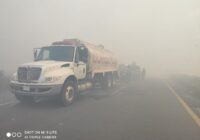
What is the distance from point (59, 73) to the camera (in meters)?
11.2

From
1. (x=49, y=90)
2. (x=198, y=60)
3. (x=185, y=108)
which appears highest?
(x=49, y=90)

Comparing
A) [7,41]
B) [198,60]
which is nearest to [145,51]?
[198,60]

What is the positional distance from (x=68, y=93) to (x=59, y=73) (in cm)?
98

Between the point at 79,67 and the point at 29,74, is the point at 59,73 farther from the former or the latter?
the point at 79,67

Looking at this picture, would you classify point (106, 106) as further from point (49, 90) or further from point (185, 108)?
point (185, 108)

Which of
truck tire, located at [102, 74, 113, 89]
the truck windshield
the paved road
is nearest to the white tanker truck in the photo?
the truck windshield

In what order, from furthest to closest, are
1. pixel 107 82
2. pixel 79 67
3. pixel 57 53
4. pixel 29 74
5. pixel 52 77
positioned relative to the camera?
pixel 107 82
pixel 57 53
pixel 79 67
pixel 29 74
pixel 52 77

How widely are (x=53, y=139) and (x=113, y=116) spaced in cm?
309

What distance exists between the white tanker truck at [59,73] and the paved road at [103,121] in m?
0.64

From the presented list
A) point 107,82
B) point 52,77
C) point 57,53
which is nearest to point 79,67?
point 57,53

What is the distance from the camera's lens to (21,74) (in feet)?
36.7

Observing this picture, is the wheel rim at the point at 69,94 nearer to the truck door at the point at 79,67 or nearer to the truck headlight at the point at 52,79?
the truck headlight at the point at 52,79

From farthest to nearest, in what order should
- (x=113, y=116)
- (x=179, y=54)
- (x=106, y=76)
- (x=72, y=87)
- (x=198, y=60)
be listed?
1. (x=179, y=54)
2. (x=198, y=60)
3. (x=106, y=76)
4. (x=72, y=87)
5. (x=113, y=116)

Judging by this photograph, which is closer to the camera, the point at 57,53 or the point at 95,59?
the point at 57,53
